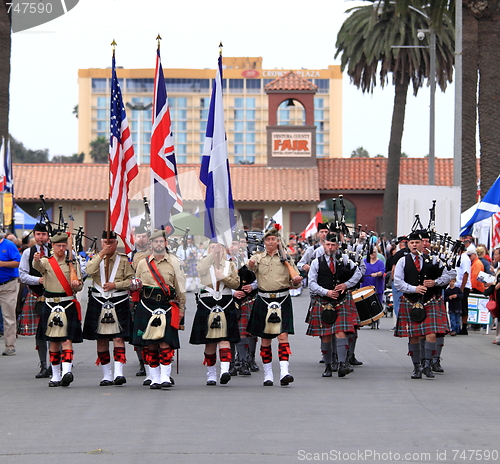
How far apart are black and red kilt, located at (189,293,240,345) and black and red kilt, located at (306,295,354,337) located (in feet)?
3.91

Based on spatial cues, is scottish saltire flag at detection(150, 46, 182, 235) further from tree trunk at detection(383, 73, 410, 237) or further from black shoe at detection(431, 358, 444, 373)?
tree trunk at detection(383, 73, 410, 237)

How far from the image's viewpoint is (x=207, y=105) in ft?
495

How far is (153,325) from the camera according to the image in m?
10.3

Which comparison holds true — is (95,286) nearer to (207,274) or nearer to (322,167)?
(207,274)

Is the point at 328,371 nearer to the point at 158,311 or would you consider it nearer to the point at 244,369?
the point at 244,369

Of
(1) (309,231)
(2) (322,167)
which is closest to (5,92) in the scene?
(1) (309,231)

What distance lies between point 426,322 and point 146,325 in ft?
11.3

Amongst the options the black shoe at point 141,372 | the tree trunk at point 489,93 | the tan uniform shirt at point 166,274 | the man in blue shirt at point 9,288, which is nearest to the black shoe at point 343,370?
the tan uniform shirt at point 166,274

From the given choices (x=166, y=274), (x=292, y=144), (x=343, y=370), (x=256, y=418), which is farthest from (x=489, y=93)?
(x=292, y=144)

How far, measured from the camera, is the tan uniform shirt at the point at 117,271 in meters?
10.6

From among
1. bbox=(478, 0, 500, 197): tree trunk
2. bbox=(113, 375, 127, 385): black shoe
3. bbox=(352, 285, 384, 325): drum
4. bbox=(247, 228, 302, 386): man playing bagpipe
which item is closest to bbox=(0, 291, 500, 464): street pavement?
bbox=(113, 375, 127, 385): black shoe

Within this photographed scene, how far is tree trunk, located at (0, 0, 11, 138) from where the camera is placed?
67.5ft

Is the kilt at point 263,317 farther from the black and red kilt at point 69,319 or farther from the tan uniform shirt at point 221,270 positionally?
the black and red kilt at point 69,319

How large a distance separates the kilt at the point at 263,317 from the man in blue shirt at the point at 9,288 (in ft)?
15.1
